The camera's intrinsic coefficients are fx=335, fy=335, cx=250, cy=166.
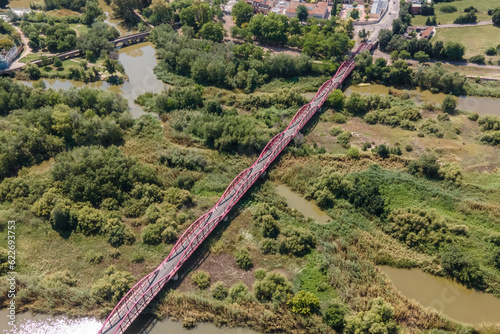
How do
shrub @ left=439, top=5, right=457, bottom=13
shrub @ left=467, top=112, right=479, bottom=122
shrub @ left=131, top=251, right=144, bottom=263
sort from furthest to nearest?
shrub @ left=439, top=5, right=457, bottom=13 → shrub @ left=467, top=112, right=479, bottom=122 → shrub @ left=131, top=251, right=144, bottom=263

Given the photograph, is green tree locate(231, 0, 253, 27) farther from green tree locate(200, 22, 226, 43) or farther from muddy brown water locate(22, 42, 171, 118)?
muddy brown water locate(22, 42, 171, 118)

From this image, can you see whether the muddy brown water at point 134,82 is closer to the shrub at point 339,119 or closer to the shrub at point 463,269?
the shrub at point 339,119

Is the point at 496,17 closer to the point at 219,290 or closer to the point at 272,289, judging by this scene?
the point at 272,289

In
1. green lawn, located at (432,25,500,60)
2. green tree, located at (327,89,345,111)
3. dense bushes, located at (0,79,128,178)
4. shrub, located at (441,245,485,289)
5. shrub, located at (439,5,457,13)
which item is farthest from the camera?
shrub, located at (439,5,457,13)

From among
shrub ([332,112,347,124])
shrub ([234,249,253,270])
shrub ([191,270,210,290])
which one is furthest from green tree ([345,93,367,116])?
shrub ([191,270,210,290])

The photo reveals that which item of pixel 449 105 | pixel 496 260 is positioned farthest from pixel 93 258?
pixel 449 105

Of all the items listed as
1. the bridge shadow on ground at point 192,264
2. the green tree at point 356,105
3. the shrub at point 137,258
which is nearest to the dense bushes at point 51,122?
the shrub at point 137,258
